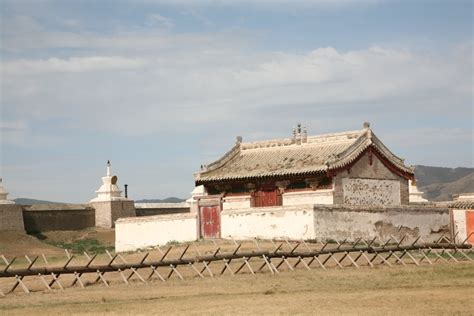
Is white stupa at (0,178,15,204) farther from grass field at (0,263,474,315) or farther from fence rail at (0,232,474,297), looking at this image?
grass field at (0,263,474,315)

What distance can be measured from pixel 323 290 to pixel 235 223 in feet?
55.5

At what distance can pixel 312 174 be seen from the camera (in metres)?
46.5

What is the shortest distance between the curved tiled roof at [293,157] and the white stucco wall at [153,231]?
126 inches

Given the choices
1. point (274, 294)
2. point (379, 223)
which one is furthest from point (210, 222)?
point (274, 294)

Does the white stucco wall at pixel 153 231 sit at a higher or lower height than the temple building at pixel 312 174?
lower

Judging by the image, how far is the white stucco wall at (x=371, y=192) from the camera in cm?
4687

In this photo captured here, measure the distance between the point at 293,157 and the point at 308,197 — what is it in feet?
10.2

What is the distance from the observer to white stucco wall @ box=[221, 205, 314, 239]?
42.8 meters

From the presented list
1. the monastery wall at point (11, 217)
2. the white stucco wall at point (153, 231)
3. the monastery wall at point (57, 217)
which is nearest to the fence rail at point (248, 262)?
the white stucco wall at point (153, 231)

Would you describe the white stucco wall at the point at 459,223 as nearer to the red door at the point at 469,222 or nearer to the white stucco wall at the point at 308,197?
the red door at the point at 469,222

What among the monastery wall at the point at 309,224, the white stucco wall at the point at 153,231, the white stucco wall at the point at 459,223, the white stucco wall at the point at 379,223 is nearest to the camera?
the monastery wall at the point at 309,224

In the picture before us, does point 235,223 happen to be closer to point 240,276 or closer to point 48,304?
point 240,276

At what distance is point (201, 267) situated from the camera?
118 ft

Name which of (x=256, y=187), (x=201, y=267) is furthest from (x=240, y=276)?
(x=256, y=187)
